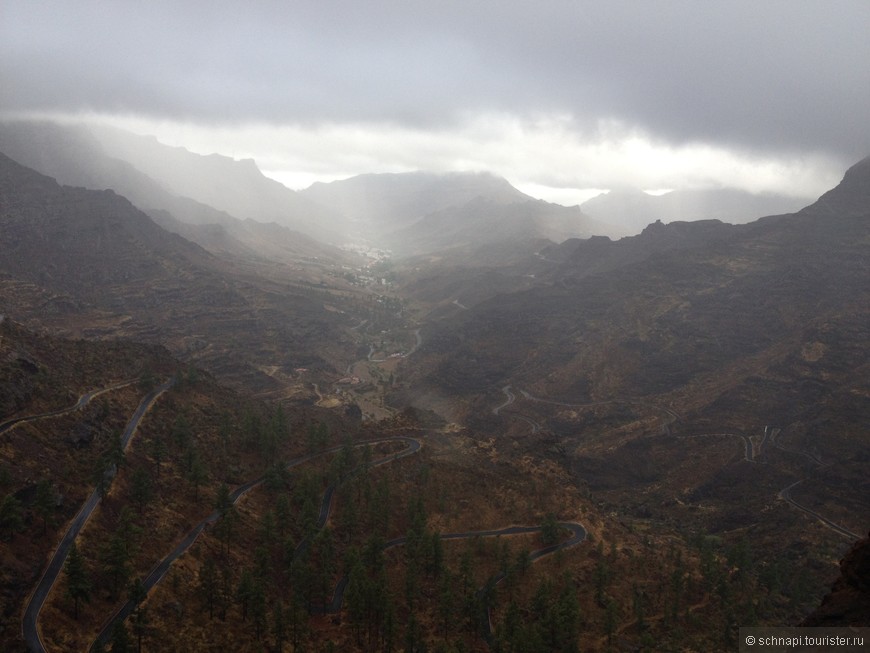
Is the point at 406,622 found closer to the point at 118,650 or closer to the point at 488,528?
the point at 488,528

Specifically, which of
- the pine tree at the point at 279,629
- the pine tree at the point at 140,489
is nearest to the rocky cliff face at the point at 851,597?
the pine tree at the point at 279,629

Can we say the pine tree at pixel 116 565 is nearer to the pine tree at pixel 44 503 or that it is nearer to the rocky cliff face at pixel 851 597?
the pine tree at pixel 44 503

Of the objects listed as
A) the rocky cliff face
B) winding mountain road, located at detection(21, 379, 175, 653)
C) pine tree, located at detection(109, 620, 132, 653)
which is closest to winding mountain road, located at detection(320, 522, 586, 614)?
winding mountain road, located at detection(21, 379, 175, 653)

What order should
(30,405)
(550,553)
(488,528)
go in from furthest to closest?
(488,528)
(550,553)
(30,405)

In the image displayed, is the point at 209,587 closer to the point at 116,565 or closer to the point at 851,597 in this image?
the point at 116,565

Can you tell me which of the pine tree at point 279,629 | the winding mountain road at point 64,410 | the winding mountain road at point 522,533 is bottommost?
the winding mountain road at point 522,533

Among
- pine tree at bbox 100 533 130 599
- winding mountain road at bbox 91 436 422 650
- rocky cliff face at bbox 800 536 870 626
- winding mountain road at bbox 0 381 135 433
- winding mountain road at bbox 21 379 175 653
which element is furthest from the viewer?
winding mountain road at bbox 0 381 135 433

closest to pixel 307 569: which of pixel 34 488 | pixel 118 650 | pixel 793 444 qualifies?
pixel 118 650

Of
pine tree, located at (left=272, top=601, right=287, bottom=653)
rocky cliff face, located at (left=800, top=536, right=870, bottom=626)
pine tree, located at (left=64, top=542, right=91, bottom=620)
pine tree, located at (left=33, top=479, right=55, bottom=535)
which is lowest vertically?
pine tree, located at (left=272, top=601, right=287, bottom=653)

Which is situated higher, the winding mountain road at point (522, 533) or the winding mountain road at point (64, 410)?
the winding mountain road at point (64, 410)

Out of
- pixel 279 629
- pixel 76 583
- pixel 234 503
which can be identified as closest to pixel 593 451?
pixel 234 503

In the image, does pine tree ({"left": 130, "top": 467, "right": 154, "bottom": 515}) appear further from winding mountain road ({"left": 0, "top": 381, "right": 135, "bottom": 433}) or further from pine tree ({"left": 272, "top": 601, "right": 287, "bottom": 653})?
pine tree ({"left": 272, "top": 601, "right": 287, "bottom": 653})
